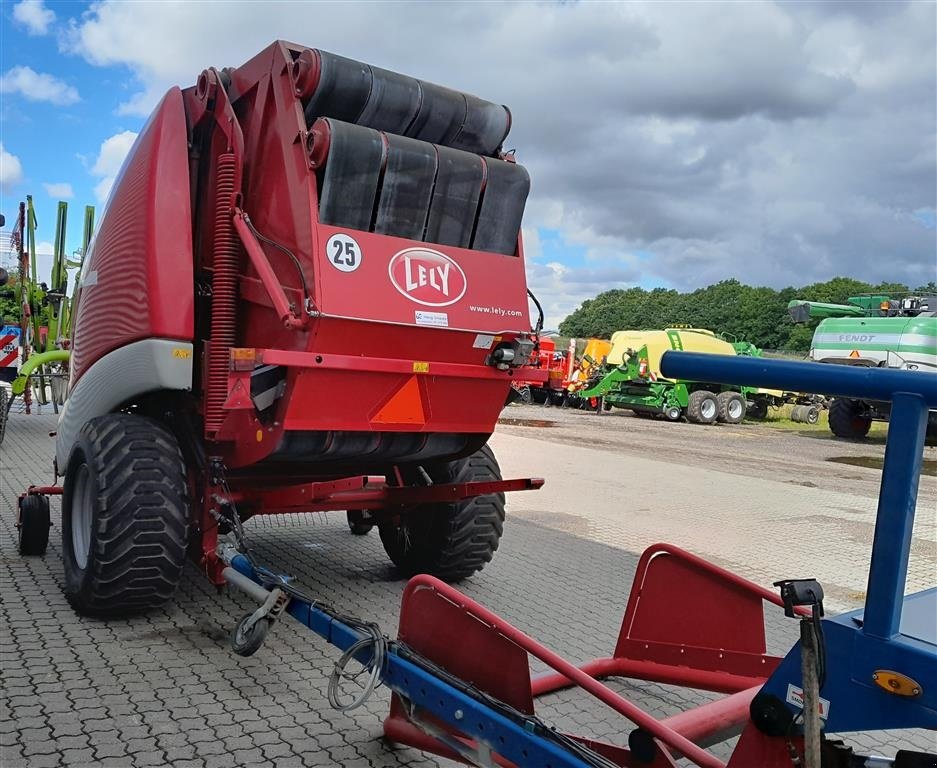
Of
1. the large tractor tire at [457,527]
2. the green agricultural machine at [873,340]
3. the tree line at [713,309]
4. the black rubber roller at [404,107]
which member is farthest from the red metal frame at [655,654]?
the tree line at [713,309]

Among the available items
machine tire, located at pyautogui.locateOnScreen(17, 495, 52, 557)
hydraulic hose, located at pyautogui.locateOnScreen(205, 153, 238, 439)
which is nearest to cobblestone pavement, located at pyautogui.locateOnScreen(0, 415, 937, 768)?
machine tire, located at pyautogui.locateOnScreen(17, 495, 52, 557)

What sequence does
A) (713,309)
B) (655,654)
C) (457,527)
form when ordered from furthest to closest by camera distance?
(713,309)
(457,527)
(655,654)

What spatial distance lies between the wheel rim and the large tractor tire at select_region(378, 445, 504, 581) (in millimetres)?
1901

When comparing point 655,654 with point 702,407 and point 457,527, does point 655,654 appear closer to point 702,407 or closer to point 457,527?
point 457,527

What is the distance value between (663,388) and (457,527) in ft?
61.2

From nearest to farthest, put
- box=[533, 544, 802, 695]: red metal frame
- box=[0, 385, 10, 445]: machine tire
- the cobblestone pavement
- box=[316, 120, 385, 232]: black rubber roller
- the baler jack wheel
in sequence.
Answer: the cobblestone pavement, box=[533, 544, 802, 695]: red metal frame, the baler jack wheel, box=[316, 120, 385, 232]: black rubber roller, box=[0, 385, 10, 445]: machine tire

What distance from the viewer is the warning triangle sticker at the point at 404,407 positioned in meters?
4.39

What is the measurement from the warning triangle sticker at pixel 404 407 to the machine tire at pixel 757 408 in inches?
893

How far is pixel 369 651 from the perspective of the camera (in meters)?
3.05

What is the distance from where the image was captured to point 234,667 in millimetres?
4086

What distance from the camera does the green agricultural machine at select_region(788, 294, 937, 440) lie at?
17656 mm

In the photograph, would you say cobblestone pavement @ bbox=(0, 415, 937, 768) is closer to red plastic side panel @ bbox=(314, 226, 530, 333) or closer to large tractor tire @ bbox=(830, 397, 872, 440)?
red plastic side panel @ bbox=(314, 226, 530, 333)

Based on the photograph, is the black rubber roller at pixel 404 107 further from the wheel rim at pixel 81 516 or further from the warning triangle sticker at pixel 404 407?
the wheel rim at pixel 81 516

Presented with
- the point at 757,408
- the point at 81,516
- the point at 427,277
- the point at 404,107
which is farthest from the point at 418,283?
the point at 757,408
